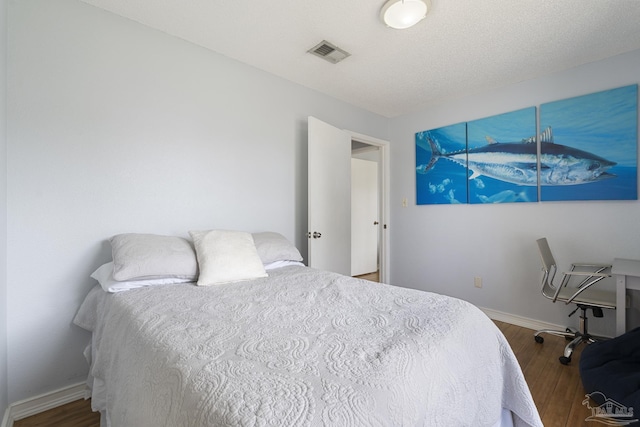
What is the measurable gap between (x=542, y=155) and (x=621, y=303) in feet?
4.56

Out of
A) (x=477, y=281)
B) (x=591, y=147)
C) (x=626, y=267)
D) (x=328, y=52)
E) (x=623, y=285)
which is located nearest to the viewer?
(x=623, y=285)

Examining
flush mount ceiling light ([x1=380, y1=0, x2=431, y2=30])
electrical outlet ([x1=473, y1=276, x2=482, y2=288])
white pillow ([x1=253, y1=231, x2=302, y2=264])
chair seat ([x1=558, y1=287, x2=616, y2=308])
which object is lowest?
electrical outlet ([x1=473, y1=276, x2=482, y2=288])

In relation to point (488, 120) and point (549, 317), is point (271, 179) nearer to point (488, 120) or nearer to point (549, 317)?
point (488, 120)

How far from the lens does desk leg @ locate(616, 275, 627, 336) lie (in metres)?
1.88

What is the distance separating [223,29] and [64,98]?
3.67ft

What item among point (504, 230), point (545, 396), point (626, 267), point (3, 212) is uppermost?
point (3, 212)

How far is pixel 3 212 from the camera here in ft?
4.82

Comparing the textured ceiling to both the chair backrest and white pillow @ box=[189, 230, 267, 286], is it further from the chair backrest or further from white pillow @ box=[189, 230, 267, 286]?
the chair backrest

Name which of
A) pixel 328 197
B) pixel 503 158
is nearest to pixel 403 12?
pixel 328 197

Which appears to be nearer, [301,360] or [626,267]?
[301,360]

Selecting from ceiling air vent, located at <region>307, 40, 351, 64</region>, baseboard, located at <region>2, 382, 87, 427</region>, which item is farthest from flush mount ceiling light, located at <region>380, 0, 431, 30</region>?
baseboard, located at <region>2, 382, 87, 427</region>

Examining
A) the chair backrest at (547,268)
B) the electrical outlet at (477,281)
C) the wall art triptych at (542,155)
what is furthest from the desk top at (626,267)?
the electrical outlet at (477,281)

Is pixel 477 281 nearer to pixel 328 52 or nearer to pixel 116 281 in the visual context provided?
pixel 328 52

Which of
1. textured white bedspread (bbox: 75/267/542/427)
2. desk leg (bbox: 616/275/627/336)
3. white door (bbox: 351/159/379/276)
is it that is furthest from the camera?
white door (bbox: 351/159/379/276)
